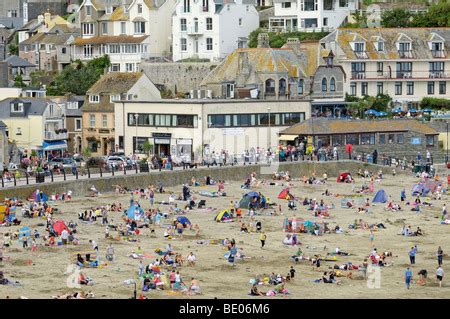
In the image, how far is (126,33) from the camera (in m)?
97.4

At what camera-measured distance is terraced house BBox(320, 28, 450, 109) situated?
3359 inches

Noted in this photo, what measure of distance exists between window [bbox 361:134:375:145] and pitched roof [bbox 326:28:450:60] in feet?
39.6

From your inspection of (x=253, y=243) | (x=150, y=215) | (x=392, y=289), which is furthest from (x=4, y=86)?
(x=392, y=289)

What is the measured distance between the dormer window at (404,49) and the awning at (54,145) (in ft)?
83.2

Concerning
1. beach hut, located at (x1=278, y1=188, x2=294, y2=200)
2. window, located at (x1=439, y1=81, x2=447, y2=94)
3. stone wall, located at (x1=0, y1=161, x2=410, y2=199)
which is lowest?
beach hut, located at (x1=278, y1=188, x2=294, y2=200)

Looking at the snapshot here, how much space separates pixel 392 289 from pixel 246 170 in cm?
3331

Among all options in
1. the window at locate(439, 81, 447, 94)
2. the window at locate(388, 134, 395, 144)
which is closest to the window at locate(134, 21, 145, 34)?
the window at locate(439, 81, 447, 94)

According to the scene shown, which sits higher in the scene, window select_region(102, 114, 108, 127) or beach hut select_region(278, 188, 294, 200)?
window select_region(102, 114, 108, 127)

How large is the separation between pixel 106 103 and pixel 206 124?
30.6 ft

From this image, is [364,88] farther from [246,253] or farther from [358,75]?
[246,253]

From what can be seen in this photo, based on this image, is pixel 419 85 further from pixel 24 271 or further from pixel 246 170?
pixel 24 271

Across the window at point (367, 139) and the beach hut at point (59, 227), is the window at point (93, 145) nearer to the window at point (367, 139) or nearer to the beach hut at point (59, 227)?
the window at point (367, 139)

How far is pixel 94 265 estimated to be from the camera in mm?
38062

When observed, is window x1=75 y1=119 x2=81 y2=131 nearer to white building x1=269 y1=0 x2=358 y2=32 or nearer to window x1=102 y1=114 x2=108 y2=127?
window x1=102 y1=114 x2=108 y2=127
